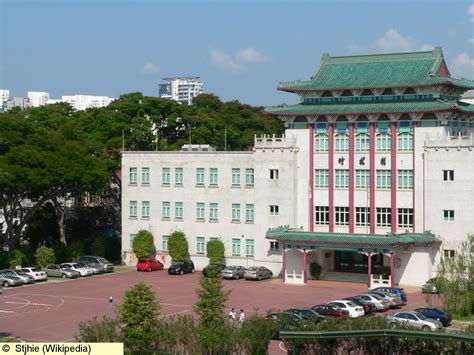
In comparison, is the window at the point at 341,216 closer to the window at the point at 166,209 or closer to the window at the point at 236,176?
the window at the point at 236,176

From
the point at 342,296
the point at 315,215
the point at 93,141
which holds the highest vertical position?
the point at 93,141

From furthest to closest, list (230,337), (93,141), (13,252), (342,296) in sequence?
1. (93,141)
2. (13,252)
3. (342,296)
4. (230,337)

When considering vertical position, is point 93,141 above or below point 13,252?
above

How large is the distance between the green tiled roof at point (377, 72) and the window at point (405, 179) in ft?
21.1

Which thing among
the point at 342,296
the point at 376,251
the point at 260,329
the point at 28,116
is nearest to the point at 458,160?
the point at 376,251

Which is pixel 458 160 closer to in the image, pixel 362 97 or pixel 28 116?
pixel 362 97

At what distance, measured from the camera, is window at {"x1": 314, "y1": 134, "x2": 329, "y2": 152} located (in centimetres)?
6606

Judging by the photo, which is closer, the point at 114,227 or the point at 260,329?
the point at 260,329

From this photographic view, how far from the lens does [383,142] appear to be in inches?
2510

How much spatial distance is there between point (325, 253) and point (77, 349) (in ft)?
133

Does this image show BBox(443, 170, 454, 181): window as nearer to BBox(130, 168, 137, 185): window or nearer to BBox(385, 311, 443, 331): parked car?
BBox(385, 311, 443, 331): parked car

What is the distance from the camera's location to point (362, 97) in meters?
65.4

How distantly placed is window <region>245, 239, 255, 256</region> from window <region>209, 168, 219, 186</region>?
5.60m

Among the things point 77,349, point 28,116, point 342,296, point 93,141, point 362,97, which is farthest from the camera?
point 28,116
